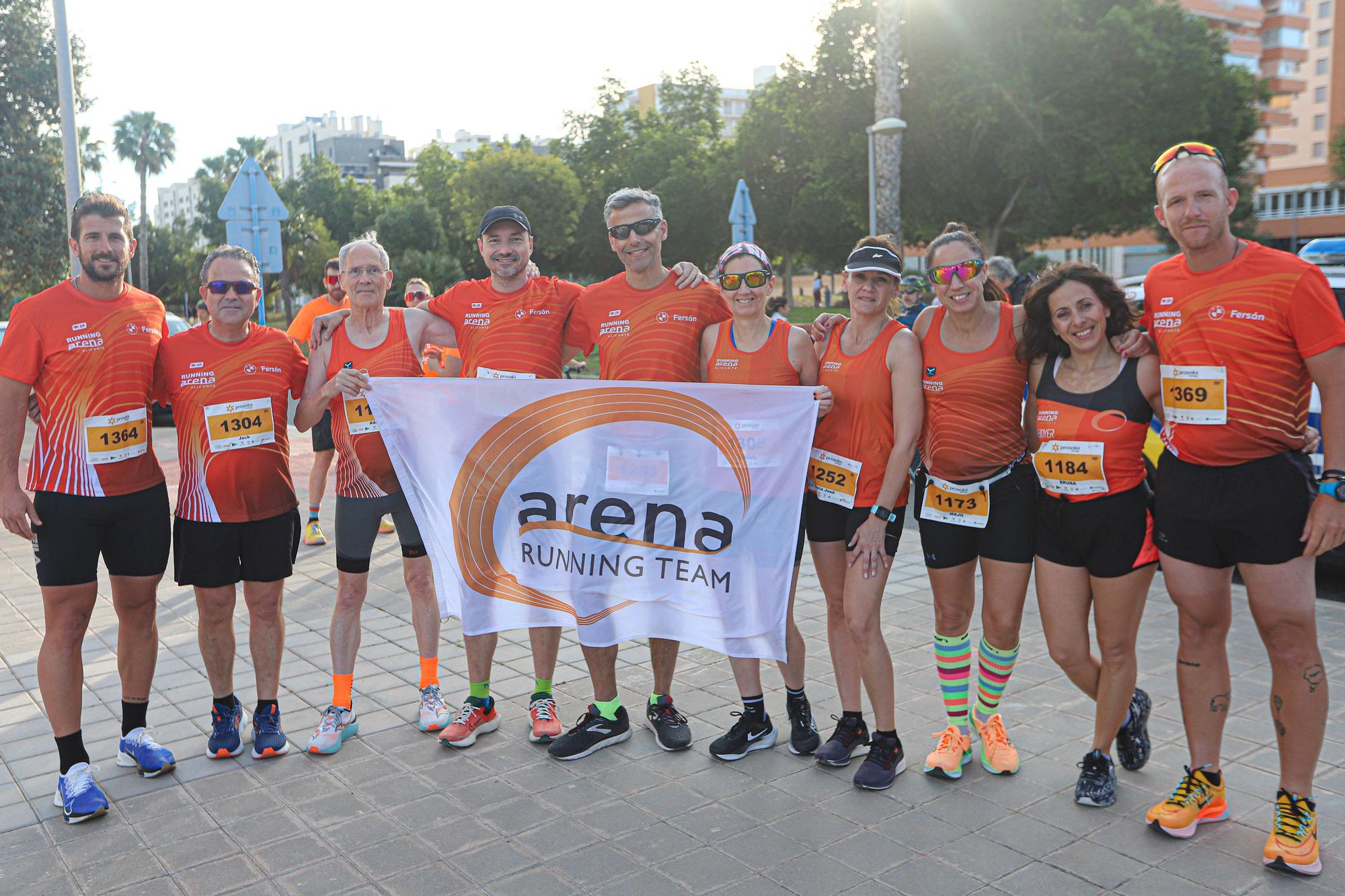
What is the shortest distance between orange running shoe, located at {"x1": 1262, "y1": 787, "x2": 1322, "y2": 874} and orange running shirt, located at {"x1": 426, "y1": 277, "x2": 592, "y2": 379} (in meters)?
3.33

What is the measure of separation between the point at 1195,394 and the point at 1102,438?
36 centimetres

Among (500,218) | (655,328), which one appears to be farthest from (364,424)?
(655,328)

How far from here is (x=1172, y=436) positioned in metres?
3.88

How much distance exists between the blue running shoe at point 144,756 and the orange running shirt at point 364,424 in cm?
132

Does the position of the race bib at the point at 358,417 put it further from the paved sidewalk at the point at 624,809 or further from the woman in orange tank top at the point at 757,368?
the woman in orange tank top at the point at 757,368

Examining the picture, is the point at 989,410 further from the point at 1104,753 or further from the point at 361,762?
the point at 361,762

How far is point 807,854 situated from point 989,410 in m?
1.82

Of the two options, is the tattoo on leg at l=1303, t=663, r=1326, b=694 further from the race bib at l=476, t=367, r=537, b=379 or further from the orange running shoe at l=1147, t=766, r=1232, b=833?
the race bib at l=476, t=367, r=537, b=379

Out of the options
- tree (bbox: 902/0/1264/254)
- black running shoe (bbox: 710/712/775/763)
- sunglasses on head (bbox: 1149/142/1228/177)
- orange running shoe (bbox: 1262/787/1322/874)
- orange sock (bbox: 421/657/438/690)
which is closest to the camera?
orange running shoe (bbox: 1262/787/1322/874)

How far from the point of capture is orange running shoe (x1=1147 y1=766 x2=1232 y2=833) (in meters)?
3.83

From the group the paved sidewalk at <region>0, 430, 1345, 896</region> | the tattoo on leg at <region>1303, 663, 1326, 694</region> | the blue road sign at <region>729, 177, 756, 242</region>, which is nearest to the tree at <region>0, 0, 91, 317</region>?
the blue road sign at <region>729, 177, 756, 242</region>

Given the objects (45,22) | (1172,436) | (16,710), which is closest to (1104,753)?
(1172,436)

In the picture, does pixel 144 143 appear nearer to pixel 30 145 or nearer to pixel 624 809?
pixel 30 145

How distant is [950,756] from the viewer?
4.42 meters
